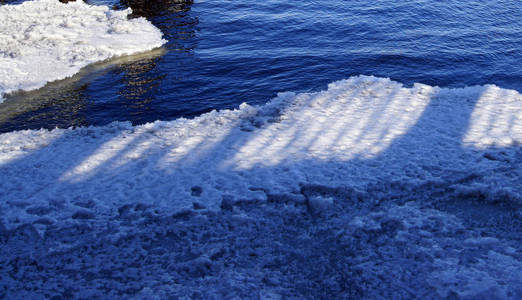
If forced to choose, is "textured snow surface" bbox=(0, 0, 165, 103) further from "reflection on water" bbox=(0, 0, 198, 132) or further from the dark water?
the dark water

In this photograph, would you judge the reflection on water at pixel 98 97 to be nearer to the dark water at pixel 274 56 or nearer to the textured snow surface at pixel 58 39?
the dark water at pixel 274 56

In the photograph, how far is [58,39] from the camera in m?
9.77

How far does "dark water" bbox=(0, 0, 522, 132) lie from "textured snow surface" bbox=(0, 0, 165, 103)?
0.41 metres

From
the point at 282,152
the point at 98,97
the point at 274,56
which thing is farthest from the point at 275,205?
the point at 274,56

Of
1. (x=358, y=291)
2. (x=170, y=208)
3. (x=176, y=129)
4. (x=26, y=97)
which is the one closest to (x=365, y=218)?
(x=358, y=291)

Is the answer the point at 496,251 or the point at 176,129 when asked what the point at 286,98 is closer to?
the point at 176,129

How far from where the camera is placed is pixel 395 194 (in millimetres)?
4746

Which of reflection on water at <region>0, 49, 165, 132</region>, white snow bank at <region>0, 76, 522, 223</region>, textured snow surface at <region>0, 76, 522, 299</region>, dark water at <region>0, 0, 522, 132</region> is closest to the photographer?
textured snow surface at <region>0, 76, 522, 299</region>

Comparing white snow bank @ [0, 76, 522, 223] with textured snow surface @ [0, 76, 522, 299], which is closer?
textured snow surface @ [0, 76, 522, 299]

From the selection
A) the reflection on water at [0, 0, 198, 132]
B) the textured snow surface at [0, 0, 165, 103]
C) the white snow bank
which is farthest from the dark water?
the white snow bank

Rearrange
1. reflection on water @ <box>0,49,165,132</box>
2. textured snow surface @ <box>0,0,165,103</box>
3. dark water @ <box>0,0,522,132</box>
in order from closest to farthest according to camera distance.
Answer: reflection on water @ <box>0,49,165,132</box>, dark water @ <box>0,0,522,132</box>, textured snow surface @ <box>0,0,165,103</box>

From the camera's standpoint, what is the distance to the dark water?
7.59m

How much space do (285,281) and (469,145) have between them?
11.0ft

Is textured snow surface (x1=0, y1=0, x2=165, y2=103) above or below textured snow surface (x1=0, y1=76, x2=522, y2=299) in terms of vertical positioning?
above
